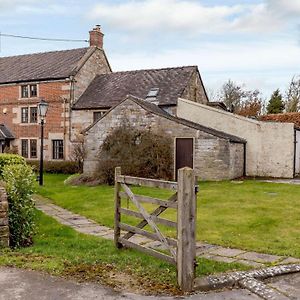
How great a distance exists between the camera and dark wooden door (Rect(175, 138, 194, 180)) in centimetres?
2067

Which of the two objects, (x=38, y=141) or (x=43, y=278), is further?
(x=38, y=141)

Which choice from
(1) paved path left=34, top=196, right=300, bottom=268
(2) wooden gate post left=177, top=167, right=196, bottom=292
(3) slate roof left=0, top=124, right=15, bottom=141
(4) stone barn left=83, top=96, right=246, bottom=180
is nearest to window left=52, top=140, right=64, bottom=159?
(3) slate roof left=0, top=124, right=15, bottom=141

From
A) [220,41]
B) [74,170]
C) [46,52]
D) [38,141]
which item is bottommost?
[74,170]

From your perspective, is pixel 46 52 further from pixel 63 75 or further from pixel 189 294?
pixel 189 294

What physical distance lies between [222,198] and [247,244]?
6353 mm

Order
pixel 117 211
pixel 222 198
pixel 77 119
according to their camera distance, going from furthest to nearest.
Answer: pixel 77 119
pixel 222 198
pixel 117 211

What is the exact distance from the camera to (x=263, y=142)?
73.6 feet

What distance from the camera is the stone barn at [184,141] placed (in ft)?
65.8

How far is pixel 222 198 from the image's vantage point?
13.9 metres

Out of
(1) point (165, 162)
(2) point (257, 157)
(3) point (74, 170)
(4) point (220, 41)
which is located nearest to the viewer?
(4) point (220, 41)

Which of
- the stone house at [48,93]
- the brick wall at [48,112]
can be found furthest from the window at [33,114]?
the brick wall at [48,112]

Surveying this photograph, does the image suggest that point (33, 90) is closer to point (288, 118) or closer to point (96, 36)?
point (96, 36)

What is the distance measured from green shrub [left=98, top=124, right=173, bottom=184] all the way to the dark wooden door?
1.56ft

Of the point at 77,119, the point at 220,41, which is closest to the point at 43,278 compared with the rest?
the point at 220,41
